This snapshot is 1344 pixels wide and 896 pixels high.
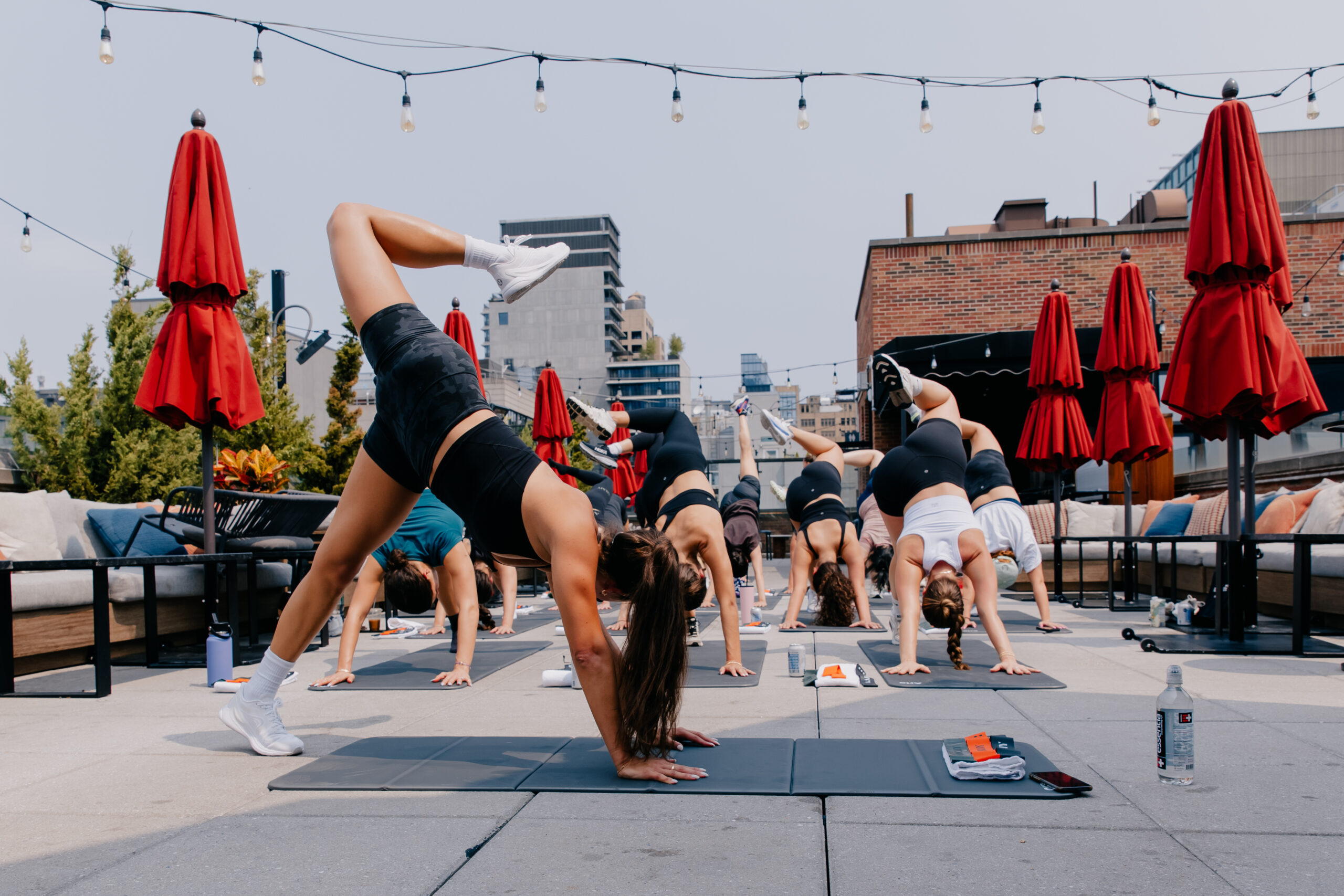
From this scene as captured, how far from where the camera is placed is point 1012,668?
5578mm

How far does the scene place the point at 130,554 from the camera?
796 centimetres

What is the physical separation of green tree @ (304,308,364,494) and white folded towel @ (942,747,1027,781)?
52.0 feet

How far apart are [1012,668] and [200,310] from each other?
5619 millimetres

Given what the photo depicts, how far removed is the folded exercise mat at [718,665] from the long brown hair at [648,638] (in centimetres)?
122

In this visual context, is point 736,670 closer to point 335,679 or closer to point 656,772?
point 335,679

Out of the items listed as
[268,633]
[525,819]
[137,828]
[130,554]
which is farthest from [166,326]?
[525,819]

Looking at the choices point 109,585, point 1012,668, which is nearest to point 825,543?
point 1012,668

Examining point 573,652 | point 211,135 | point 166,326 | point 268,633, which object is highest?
point 211,135

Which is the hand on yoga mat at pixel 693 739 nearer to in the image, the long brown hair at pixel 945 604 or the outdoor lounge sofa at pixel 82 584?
the long brown hair at pixel 945 604

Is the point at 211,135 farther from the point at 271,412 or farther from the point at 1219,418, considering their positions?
the point at 271,412

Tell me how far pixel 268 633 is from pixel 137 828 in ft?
19.8

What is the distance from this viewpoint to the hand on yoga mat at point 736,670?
226 inches

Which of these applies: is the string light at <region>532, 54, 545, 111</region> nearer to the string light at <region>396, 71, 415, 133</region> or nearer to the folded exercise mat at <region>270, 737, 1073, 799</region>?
the string light at <region>396, 71, 415, 133</region>

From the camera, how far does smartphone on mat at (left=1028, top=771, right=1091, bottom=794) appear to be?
301cm
